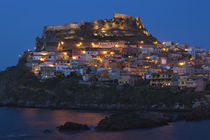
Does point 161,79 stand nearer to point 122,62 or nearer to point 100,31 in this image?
point 122,62

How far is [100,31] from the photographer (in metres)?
82.6

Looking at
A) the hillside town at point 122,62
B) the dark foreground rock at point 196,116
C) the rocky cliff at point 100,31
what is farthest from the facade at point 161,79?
the rocky cliff at point 100,31

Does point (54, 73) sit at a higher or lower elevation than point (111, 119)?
higher

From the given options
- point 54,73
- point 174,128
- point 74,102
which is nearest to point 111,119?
point 174,128

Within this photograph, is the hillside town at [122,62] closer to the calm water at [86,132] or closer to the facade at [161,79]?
the facade at [161,79]

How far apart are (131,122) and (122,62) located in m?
26.8

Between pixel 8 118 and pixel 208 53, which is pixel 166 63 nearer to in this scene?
pixel 208 53

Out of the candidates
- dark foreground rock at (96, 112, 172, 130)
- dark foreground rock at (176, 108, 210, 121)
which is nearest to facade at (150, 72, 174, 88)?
dark foreground rock at (176, 108, 210, 121)

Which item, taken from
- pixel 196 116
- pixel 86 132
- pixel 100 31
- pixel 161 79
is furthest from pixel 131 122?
pixel 100 31

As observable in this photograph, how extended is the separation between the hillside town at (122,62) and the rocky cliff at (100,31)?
335 mm

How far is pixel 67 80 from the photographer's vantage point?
2172 inches

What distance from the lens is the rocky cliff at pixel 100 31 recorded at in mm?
78188

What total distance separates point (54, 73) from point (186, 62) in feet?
72.4

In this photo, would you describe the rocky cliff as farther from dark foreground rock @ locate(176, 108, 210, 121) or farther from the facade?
dark foreground rock @ locate(176, 108, 210, 121)
